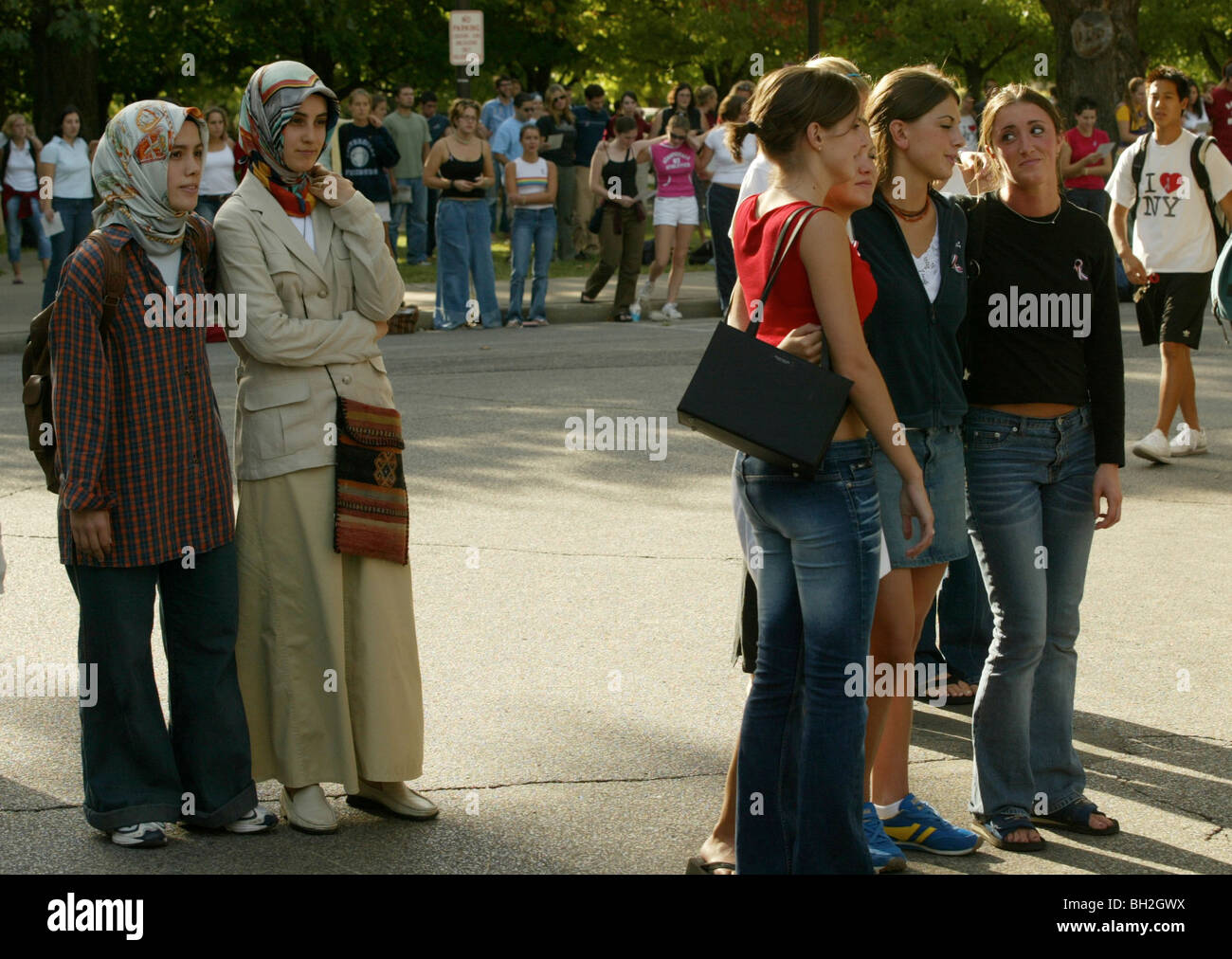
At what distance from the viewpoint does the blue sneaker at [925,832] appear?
4.34 m

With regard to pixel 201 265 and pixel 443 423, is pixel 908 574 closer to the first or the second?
pixel 201 265

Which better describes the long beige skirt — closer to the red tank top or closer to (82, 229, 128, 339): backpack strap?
(82, 229, 128, 339): backpack strap

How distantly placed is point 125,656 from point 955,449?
7.37 feet

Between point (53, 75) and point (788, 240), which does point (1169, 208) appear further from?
point (53, 75)

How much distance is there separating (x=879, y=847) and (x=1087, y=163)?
49.9 feet

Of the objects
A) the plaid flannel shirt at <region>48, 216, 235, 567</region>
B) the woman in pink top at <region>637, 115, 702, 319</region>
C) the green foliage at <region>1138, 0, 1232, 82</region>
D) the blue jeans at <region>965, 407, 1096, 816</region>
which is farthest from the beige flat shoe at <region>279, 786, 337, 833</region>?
the green foliage at <region>1138, 0, 1232, 82</region>

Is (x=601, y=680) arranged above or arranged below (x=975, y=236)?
below

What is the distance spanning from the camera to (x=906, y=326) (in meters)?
4.22

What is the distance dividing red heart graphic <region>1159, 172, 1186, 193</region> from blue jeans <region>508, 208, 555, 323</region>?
25.5ft

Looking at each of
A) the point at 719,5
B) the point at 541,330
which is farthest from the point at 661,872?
the point at 719,5

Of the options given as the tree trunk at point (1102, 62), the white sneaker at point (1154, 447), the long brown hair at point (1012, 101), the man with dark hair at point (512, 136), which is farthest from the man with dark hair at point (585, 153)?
the long brown hair at point (1012, 101)

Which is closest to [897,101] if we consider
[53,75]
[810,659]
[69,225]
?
[810,659]

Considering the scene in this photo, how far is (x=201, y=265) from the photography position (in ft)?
14.9
